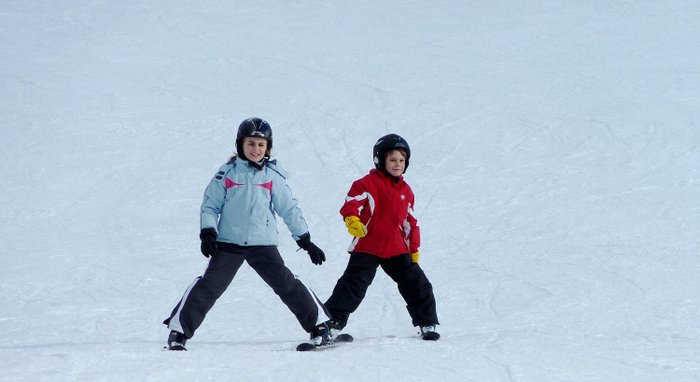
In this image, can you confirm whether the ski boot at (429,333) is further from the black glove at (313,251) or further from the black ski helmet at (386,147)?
the black ski helmet at (386,147)

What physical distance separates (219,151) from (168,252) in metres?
3.30

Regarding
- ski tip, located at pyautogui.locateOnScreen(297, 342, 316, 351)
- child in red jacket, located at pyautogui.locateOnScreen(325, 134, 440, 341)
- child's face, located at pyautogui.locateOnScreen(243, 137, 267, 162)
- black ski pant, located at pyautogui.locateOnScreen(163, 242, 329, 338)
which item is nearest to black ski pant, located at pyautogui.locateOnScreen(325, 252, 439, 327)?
child in red jacket, located at pyautogui.locateOnScreen(325, 134, 440, 341)

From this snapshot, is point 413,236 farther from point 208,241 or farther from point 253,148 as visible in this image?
point 208,241

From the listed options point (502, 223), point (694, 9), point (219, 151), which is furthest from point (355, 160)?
point (694, 9)

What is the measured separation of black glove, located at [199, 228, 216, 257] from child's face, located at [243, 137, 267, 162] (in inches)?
17.6

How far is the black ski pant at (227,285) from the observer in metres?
4.35

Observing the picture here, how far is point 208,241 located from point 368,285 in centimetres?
107

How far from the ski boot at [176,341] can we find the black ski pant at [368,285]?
954 millimetres

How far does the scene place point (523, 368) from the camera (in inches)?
141

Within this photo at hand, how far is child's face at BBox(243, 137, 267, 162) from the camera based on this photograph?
446 cm

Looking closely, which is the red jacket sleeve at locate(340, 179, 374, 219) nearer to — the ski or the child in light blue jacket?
the child in light blue jacket

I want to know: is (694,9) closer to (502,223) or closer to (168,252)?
(502,223)

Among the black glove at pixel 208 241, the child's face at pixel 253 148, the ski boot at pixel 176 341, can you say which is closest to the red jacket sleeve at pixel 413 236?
the child's face at pixel 253 148

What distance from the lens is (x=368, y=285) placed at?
4.89 meters
